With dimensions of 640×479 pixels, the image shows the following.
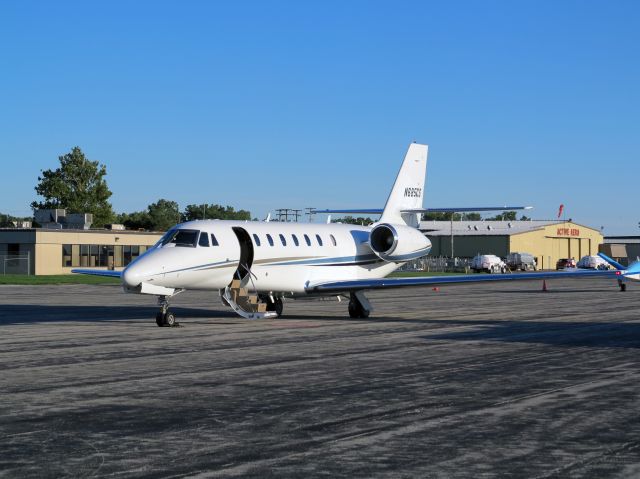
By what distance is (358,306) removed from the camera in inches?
1070

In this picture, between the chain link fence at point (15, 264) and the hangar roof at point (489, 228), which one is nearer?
the chain link fence at point (15, 264)

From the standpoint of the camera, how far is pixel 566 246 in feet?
404

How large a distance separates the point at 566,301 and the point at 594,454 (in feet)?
97.3

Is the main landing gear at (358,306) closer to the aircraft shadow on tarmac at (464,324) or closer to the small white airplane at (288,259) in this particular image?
the small white airplane at (288,259)

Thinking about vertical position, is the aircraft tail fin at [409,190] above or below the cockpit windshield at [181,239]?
above

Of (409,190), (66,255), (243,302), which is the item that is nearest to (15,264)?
(66,255)

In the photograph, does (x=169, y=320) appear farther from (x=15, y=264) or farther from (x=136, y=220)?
(x=136, y=220)

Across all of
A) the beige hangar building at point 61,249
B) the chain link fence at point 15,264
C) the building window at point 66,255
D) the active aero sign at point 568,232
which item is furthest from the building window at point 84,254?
the active aero sign at point 568,232

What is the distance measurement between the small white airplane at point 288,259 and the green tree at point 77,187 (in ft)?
286

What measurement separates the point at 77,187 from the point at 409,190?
90.7m

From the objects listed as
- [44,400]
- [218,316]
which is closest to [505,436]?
[44,400]

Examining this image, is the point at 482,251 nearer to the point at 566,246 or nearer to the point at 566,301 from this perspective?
the point at 566,246

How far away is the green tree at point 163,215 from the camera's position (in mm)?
129000

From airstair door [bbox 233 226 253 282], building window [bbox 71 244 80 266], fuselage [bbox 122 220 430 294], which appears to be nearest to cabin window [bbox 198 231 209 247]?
fuselage [bbox 122 220 430 294]
